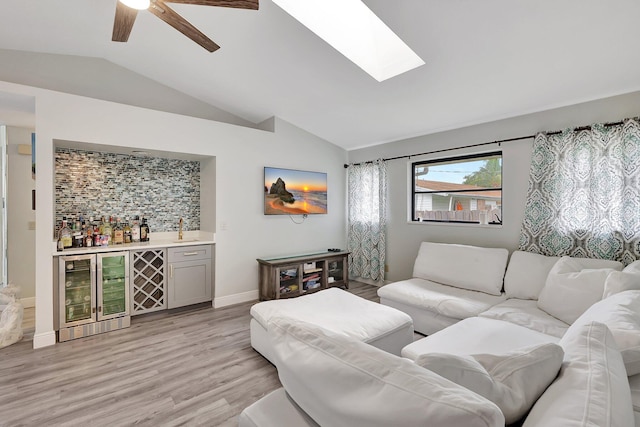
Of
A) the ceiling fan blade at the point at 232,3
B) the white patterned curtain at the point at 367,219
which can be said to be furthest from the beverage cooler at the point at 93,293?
the white patterned curtain at the point at 367,219

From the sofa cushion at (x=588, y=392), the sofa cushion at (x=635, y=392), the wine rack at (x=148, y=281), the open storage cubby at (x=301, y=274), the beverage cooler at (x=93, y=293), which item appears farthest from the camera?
the open storage cubby at (x=301, y=274)

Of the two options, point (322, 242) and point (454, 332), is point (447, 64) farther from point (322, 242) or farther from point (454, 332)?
point (322, 242)

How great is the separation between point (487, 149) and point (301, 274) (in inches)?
114

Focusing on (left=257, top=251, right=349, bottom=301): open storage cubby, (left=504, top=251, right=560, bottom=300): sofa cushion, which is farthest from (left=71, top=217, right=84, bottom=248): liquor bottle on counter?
(left=504, top=251, right=560, bottom=300): sofa cushion

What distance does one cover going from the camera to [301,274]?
14.0ft

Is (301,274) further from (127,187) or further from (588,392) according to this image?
(588,392)

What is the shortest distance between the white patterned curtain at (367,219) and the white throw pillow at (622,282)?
8.99ft

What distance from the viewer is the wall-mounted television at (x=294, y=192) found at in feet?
14.3

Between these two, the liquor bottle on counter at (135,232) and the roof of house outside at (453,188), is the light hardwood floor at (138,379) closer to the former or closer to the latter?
the liquor bottle on counter at (135,232)

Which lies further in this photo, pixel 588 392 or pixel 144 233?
pixel 144 233

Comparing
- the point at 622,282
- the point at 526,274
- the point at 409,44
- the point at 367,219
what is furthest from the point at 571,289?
the point at 367,219

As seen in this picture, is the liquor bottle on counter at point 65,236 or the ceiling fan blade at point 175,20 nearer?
the ceiling fan blade at point 175,20

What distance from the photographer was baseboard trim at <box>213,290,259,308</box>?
3916 mm

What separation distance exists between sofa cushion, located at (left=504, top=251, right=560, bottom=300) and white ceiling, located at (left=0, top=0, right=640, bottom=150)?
158 centimetres
